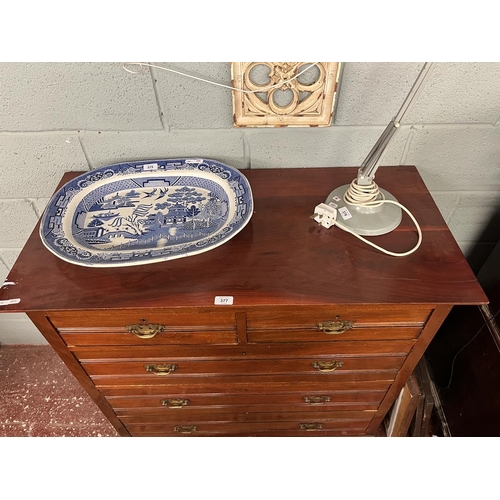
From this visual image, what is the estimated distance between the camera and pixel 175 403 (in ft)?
3.85

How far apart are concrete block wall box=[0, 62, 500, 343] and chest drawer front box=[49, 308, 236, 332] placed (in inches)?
19.1

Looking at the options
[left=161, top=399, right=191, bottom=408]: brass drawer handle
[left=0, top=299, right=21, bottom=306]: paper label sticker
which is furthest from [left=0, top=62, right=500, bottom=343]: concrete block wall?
[left=161, top=399, right=191, bottom=408]: brass drawer handle

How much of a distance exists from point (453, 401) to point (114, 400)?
1.09 m

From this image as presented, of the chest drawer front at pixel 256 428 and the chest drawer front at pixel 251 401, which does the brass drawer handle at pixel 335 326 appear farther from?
the chest drawer front at pixel 256 428

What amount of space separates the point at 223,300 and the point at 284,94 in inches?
21.6

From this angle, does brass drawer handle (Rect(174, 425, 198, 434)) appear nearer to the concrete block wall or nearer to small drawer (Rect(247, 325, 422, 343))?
small drawer (Rect(247, 325, 422, 343))

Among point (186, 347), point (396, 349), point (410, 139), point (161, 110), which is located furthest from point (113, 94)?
point (396, 349)

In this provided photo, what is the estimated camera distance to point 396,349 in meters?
1.00

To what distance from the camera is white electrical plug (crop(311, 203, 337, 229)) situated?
958 millimetres

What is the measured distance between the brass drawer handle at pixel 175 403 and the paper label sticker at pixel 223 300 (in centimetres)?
49

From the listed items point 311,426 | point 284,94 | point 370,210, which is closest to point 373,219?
point 370,210

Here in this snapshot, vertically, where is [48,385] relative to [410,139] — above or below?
below
